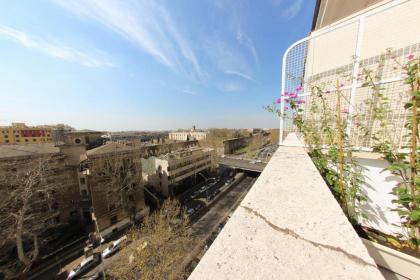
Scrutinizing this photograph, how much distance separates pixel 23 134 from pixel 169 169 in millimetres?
43643

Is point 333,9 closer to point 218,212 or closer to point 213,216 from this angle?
point 213,216

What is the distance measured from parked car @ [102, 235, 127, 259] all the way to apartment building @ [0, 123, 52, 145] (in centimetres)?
4207

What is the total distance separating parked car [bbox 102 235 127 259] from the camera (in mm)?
11570

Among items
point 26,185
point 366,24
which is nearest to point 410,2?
point 366,24

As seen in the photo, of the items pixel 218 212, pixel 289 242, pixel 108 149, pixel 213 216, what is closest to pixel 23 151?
pixel 108 149

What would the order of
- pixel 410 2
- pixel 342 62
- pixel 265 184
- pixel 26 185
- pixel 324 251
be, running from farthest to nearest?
pixel 26 185, pixel 342 62, pixel 410 2, pixel 265 184, pixel 324 251

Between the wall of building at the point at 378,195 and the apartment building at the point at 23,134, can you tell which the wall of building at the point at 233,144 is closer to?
the wall of building at the point at 378,195

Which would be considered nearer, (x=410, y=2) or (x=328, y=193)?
(x=328, y=193)

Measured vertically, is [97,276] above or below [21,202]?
below

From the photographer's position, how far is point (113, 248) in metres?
12.0

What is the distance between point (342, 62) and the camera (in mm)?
2441

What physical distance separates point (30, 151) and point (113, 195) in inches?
272

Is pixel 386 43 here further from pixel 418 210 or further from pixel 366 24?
pixel 418 210

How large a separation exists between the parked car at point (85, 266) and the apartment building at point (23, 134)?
42.3 meters
